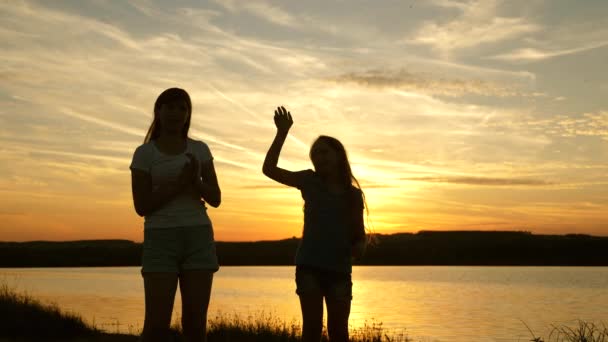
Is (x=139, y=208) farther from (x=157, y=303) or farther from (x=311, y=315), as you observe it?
(x=311, y=315)

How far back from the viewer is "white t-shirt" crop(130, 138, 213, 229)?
13.8 feet

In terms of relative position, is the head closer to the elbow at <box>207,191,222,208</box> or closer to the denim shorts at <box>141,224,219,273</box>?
the elbow at <box>207,191,222,208</box>

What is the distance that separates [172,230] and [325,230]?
1.28 meters

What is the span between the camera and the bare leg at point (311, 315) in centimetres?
490

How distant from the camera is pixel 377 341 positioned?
12.2 m

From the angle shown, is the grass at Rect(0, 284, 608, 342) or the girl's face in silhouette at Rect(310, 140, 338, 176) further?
the grass at Rect(0, 284, 608, 342)

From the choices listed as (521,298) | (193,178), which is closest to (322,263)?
(193,178)

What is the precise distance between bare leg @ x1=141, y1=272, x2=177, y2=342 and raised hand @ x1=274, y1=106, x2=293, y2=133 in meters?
1.45

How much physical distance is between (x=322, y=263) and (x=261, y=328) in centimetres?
809

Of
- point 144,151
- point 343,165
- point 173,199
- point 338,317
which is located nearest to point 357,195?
point 343,165

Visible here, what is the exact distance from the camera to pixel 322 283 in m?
4.96

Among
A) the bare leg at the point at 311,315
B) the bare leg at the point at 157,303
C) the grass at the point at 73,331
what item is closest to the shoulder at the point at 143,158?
the bare leg at the point at 157,303

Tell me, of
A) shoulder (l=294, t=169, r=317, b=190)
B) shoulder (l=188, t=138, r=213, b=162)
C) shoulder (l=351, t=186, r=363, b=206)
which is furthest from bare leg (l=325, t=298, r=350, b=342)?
shoulder (l=188, t=138, r=213, b=162)

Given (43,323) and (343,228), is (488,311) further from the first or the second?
(343,228)
